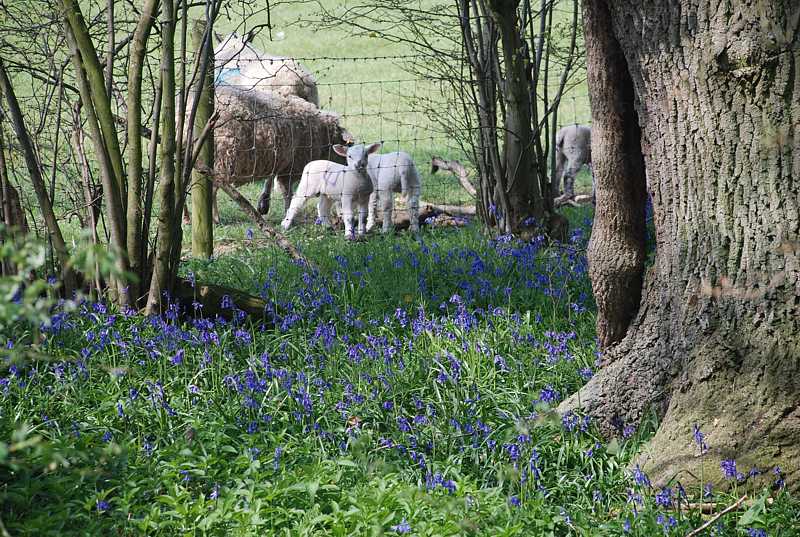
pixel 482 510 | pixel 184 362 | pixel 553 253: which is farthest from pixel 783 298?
pixel 553 253

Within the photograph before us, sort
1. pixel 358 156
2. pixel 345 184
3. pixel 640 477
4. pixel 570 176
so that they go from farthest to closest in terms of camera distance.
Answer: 1. pixel 570 176
2. pixel 345 184
3. pixel 358 156
4. pixel 640 477

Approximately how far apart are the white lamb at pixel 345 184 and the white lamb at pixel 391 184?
0.11m

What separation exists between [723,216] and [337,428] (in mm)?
1921

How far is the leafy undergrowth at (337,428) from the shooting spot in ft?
10.5

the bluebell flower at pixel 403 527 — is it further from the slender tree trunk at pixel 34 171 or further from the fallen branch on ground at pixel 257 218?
the fallen branch on ground at pixel 257 218

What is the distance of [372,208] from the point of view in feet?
33.5

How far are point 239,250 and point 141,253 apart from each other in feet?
9.68

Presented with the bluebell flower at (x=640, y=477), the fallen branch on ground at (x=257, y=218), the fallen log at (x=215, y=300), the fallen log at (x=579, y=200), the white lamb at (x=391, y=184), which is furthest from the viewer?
the fallen log at (x=579, y=200)

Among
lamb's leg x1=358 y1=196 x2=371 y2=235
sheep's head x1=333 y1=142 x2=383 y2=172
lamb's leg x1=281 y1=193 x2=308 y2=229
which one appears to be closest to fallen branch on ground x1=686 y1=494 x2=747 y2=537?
lamb's leg x1=358 y1=196 x2=371 y2=235

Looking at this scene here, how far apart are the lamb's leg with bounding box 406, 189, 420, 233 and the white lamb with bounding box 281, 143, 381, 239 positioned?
49cm

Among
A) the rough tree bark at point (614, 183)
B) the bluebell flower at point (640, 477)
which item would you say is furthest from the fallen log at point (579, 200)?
the bluebell flower at point (640, 477)

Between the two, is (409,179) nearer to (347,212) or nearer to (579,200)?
(347,212)

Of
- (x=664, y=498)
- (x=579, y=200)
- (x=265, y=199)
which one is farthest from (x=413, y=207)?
(x=664, y=498)

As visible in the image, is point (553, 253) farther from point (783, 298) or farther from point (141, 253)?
point (783, 298)
